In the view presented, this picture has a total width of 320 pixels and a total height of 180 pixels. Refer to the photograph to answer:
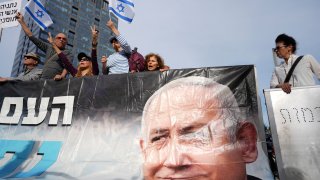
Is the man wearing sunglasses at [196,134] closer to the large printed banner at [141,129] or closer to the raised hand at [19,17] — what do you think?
the large printed banner at [141,129]

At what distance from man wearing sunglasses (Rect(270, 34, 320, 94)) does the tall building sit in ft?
192

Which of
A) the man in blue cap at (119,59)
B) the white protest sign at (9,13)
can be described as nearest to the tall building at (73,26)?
the white protest sign at (9,13)

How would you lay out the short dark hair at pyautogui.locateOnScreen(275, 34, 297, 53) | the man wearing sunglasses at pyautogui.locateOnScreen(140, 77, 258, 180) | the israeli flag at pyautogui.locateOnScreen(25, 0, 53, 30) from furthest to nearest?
the israeli flag at pyautogui.locateOnScreen(25, 0, 53, 30) < the short dark hair at pyautogui.locateOnScreen(275, 34, 297, 53) < the man wearing sunglasses at pyautogui.locateOnScreen(140, 77, 258, 180)

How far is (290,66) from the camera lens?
3.64m

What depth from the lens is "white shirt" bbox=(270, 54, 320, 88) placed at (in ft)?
11.5

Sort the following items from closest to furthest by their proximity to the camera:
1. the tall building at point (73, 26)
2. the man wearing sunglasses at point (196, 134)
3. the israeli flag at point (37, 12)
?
the man wearing sunglasses at point (196, 134) → the israeli flag at point (37, 12) → the tall building at point (73, 26)

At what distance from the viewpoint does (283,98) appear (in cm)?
329

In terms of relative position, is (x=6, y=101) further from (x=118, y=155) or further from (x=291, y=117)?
(x=291, y=117)

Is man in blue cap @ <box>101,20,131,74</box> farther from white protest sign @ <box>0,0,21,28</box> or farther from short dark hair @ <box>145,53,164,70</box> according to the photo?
white protest sign @ <box>0,0,21,28</box>

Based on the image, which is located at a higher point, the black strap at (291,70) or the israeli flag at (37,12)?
the israeli flag at (37,12)

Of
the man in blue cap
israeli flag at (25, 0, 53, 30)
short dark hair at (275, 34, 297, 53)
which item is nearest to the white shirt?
short dark hair at (275, 34, 297, 53)

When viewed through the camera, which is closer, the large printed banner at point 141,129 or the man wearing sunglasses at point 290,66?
the large printed banner at point 141,129

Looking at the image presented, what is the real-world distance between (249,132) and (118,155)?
1.72 meters

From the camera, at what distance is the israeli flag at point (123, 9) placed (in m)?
5.78
